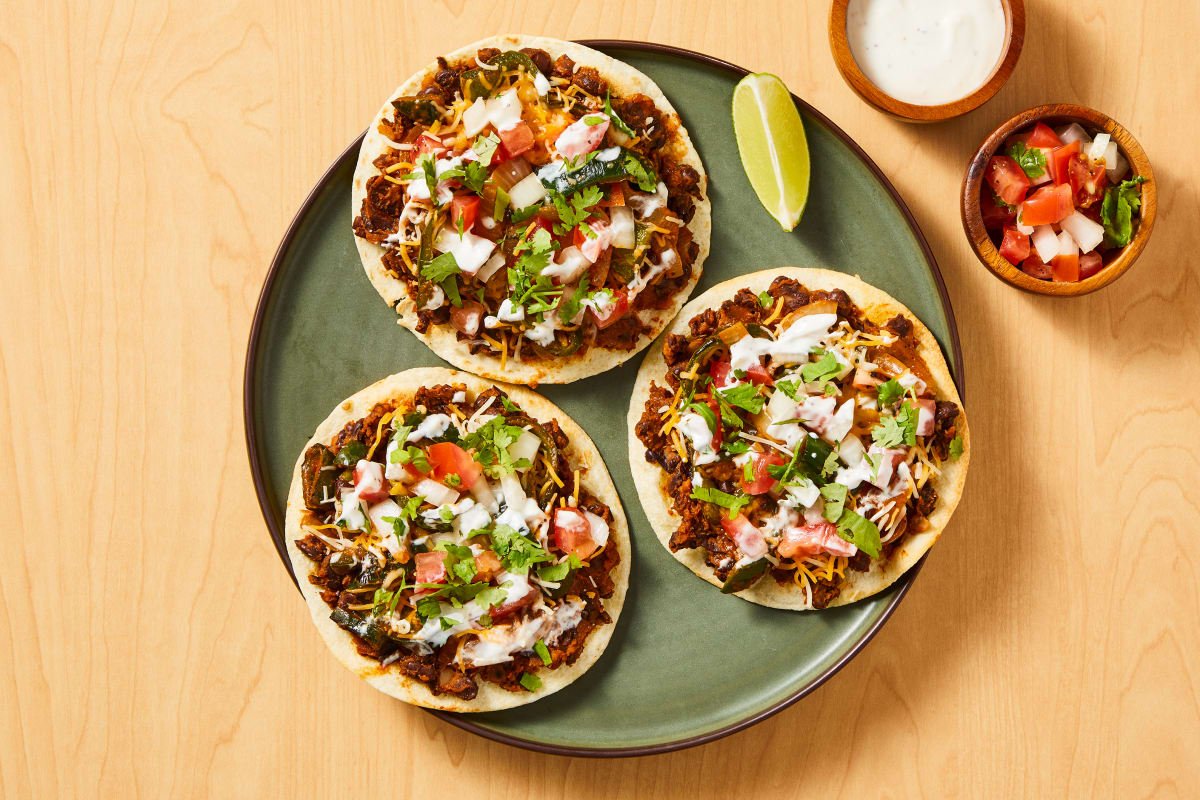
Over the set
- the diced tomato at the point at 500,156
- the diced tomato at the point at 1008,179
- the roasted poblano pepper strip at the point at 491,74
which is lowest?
the diced tomato at the point at 1008,179

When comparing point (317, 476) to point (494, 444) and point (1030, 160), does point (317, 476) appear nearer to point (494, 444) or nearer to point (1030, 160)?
point (494, 444)

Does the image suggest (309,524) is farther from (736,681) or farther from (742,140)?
(742,140)

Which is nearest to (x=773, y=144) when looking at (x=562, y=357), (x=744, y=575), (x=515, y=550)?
(x=562, y=357)

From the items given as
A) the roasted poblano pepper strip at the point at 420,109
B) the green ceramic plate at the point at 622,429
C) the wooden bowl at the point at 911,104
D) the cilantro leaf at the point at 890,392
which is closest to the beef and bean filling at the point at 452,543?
the green ceramic plate at the point at 622,429

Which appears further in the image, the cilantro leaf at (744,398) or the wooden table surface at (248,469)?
the wooden table surface at (248,469)

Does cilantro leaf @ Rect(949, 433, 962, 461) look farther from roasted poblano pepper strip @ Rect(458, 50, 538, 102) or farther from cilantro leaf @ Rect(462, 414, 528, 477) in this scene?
roasted poblano pepper strip @ Rect(458, 50, 538, 102)

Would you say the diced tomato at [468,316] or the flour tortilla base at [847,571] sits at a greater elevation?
the diced tomato at [468,316]

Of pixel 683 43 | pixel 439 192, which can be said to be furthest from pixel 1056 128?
pixel 439 192

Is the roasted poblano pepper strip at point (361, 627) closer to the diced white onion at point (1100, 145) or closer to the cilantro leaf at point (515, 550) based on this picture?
the cilantro leaf at point (515, 550)
